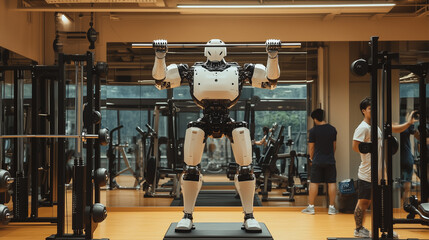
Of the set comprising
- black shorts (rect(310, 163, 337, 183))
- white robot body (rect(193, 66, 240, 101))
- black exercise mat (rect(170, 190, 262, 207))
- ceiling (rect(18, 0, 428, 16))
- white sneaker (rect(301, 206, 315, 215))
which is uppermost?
ceiling (rect(18, 0, 428, 16))

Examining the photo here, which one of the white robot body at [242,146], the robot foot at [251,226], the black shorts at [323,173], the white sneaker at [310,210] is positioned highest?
the white robot body at [242,146]

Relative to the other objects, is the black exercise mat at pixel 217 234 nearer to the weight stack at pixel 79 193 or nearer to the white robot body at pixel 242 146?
the white robot body at pixel 242 146

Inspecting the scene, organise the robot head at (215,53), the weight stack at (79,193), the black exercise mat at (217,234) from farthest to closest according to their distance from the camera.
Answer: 1. the robot head at (215,53)
2. the weight stack at (79,193)
3. the black exercise mat at (217,234)

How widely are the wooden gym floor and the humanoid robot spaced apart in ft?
3.16

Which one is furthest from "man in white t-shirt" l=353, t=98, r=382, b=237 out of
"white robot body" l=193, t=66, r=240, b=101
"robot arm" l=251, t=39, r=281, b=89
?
"white robot body" l=193, t=66, r=240, b=101

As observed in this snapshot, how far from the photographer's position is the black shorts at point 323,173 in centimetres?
684

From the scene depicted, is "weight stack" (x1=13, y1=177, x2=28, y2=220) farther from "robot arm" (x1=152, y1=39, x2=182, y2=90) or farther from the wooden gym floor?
"robot arm" (x1=152, y1=39, x2=182, y2=90)

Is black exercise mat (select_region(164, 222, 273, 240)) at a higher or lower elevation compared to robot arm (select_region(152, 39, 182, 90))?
lower

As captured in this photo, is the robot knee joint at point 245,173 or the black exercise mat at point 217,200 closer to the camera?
the robot knee joint at point 245,173

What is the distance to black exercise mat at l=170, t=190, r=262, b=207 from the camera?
7383 millimetres

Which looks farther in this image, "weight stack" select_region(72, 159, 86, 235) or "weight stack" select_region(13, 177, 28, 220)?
"weight stack" select_region(13, 177, 28, 220)

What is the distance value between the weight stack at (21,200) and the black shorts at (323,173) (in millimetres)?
3954

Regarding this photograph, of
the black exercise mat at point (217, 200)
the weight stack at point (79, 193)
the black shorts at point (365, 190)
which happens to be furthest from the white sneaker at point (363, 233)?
the weight stack at point (79, 193)

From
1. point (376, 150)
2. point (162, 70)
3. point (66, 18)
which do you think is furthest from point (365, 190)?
point (66, 18)
